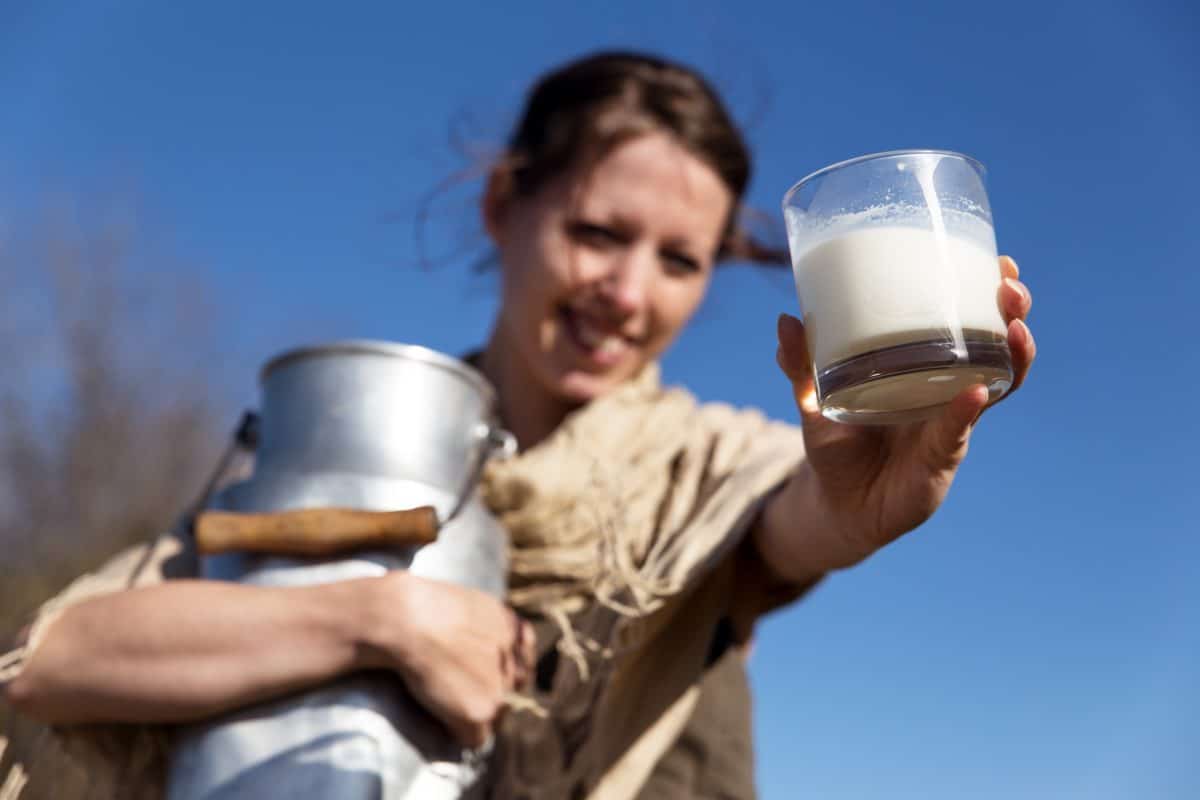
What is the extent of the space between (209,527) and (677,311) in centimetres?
87

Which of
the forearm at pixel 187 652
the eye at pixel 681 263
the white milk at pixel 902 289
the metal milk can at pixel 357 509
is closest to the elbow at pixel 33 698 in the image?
the forearm at pixel 187 652

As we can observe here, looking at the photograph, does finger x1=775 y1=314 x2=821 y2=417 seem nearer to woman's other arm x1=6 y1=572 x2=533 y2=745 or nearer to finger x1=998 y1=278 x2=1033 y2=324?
finger x1=998 y1=278 x2=1033 y2=324

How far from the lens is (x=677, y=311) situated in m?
1.91

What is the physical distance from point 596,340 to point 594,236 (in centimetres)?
18

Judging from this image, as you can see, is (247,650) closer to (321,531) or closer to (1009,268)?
(321,531)

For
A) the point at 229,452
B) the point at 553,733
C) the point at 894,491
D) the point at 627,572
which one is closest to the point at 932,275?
the point at 894,491

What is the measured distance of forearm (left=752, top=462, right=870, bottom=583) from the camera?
1261mm

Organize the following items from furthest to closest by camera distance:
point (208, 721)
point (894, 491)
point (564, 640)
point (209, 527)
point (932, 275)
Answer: point (564, 640), point (209, 527), point (208, 721), point (894, 491), point (932, 275)

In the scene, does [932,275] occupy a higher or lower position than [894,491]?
higher

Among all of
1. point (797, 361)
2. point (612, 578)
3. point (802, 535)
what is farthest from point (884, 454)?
point (612, 578)

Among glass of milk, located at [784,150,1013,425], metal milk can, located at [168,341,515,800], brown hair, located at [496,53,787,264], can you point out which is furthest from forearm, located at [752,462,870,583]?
brown hair, located at [496,53,787,264]

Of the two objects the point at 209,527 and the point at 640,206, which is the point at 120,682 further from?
the point at 640,206

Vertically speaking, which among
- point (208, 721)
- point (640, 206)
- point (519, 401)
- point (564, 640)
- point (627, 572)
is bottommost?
point (208, 721)

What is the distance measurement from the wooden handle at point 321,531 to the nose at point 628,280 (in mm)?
604
